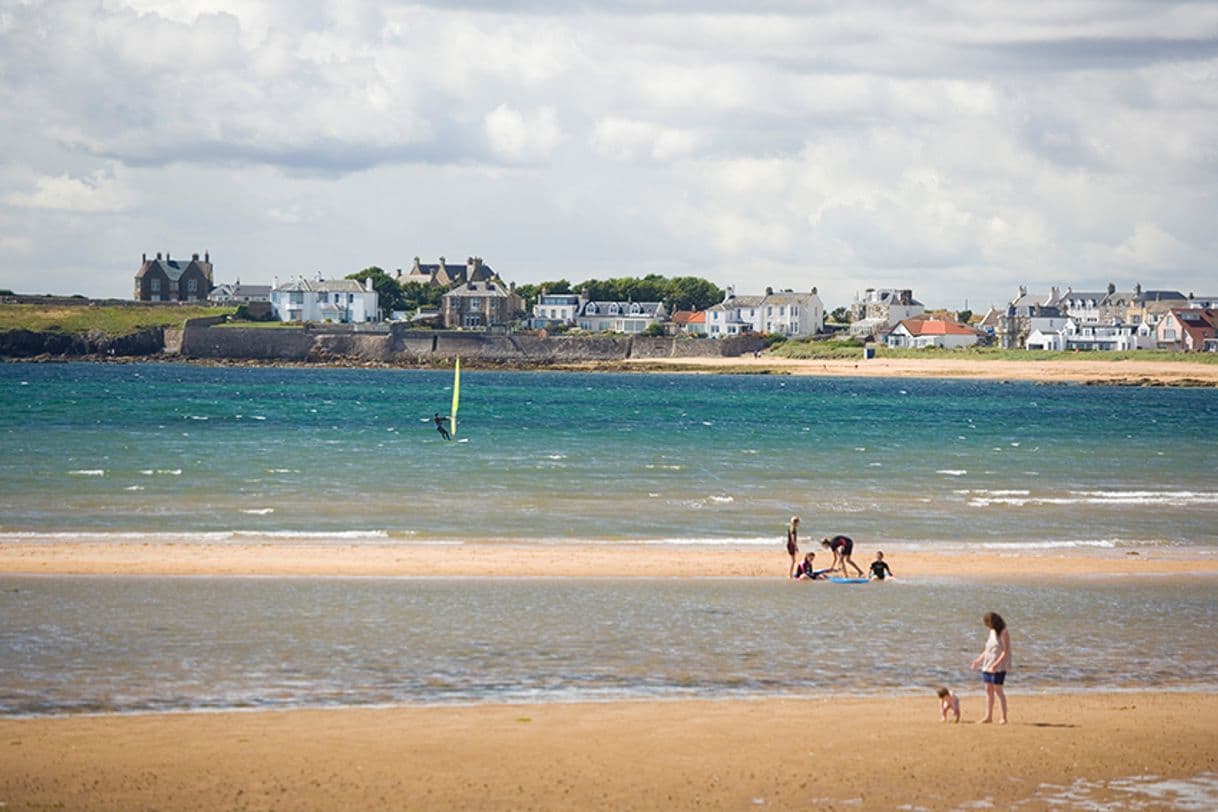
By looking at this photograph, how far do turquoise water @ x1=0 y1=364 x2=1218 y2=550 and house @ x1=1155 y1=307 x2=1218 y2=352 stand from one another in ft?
251

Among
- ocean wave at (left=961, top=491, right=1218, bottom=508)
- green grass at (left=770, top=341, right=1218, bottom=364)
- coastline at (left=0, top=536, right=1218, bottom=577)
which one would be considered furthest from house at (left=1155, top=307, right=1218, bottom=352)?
coastline at (left=0, top=536, right=1218, bottom=577)

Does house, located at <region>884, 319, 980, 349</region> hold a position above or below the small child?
above

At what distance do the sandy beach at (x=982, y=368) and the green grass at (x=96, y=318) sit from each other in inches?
2389

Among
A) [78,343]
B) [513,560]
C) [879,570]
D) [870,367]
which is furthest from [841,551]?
[78,343]

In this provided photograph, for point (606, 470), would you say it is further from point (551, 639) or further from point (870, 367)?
point (870, 367)

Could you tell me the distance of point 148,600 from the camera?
2419 centimetres

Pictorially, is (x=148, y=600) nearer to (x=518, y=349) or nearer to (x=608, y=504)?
(x=608, y=504)

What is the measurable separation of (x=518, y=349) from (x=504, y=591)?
164063 mm

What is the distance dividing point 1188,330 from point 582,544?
16763cm

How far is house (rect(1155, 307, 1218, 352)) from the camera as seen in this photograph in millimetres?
181750

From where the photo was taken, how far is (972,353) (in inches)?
7264

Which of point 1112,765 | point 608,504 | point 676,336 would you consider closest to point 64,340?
point 676,336

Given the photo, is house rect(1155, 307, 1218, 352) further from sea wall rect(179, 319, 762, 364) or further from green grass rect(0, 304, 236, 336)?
green grass rect(0, 304, 236, 336)

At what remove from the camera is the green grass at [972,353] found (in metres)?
175
